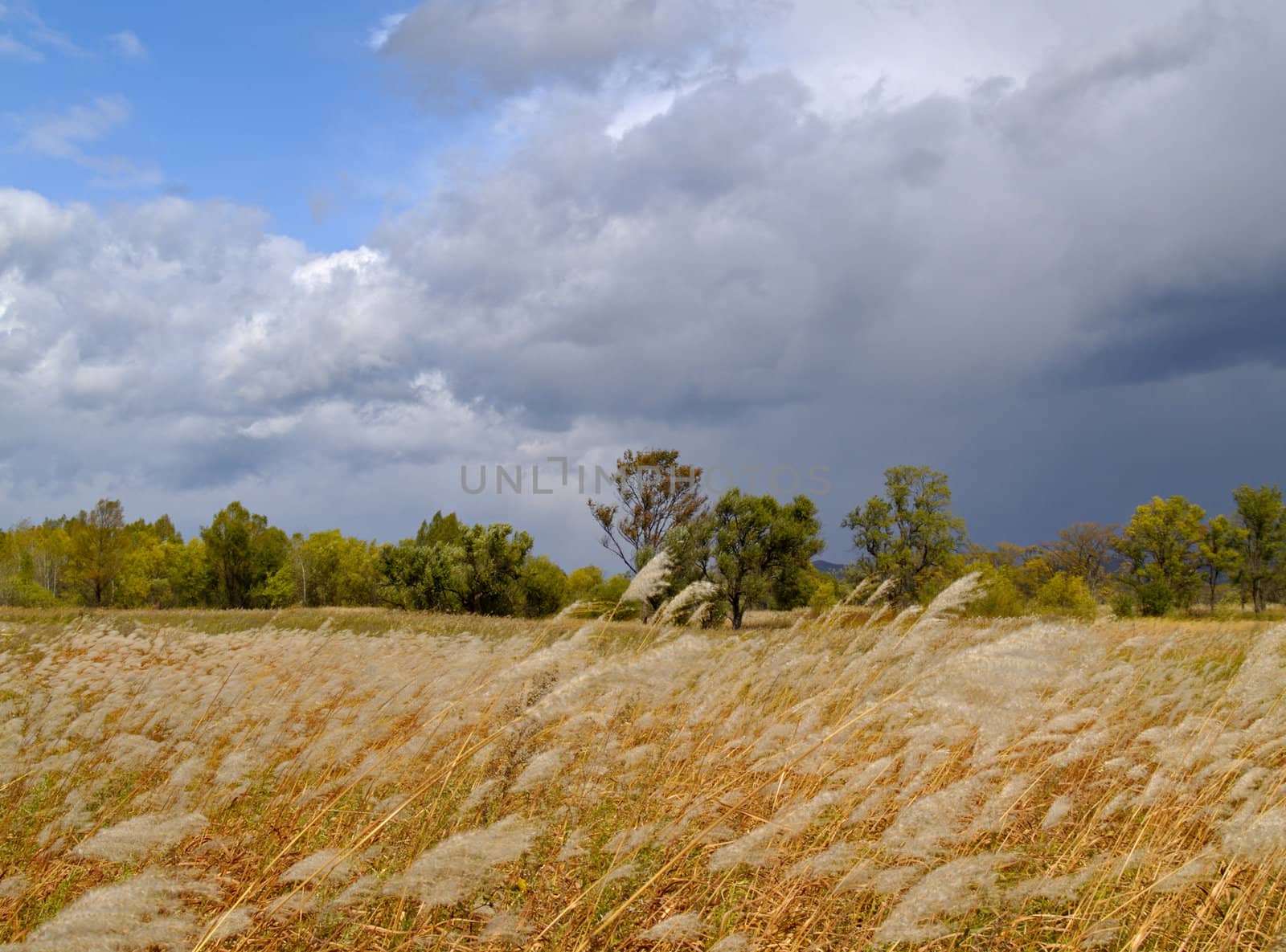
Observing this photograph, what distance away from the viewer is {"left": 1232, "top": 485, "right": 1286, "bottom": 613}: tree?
4453cm

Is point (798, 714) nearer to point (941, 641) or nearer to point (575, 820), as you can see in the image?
point (575, 820)

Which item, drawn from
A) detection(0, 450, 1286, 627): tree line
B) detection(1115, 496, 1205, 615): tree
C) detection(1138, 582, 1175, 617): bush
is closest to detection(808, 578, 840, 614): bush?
detection(0, 450, 1286, 627): tree line

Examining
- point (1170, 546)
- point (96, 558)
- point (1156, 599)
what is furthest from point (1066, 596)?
point (96, 558)

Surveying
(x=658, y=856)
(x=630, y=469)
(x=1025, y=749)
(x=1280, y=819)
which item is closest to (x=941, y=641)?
(x=1025, y=749)

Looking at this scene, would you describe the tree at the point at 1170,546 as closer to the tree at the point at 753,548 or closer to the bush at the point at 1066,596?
the bush at the point at 1066,596

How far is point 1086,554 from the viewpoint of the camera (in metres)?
59.0

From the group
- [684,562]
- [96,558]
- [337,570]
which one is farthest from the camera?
[337,570]

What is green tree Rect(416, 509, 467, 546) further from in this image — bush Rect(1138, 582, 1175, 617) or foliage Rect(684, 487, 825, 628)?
bush Rect(1138, 582, 1175, 617)

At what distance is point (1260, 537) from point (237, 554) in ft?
206

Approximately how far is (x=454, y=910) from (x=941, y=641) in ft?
14.4

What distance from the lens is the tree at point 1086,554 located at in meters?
57.7

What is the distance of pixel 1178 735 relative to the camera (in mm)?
4137

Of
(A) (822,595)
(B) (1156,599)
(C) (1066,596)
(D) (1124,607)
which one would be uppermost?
(A) (822,595)

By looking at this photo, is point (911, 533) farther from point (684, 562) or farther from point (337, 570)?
point (337, 570)
